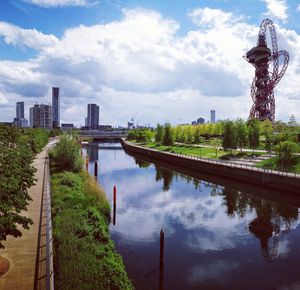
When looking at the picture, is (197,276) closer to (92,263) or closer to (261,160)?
(92,263)

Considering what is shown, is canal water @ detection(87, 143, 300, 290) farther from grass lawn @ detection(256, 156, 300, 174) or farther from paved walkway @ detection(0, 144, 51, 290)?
paved walkway @ detection(0, 144, 51, 290)

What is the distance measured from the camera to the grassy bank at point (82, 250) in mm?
16984

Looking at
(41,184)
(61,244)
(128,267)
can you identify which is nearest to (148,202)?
(41,184)

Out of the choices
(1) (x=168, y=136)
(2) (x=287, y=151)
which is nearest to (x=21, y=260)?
(2) (x=287, y=151)

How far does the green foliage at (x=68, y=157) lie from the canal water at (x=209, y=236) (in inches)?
223

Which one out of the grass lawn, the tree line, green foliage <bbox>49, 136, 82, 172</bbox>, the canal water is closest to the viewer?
the canal water

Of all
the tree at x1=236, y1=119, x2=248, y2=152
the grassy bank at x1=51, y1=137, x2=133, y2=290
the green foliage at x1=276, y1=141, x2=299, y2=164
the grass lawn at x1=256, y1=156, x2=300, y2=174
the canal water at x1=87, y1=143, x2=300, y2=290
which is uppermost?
the tree at x1=236, y1=119, x2=248, y2=152

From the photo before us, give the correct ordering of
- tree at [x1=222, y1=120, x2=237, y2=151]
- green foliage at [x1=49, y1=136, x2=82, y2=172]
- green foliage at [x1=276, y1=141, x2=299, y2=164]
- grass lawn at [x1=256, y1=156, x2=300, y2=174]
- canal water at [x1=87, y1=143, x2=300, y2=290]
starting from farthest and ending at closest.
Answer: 1. tree at [x1=222, y1=120, x2=237, y2=151]
2. green foliage at [x1=276, y1=141, x2=299, y2=164]
3. grass lawn at [x1=256, y1=156, x2=300, y2=174]
4. green foliage at [x1=49, y1=136, x2=82, y2=172]
5. canal water at [x1=87, y1=143, x2=300, y2=290]

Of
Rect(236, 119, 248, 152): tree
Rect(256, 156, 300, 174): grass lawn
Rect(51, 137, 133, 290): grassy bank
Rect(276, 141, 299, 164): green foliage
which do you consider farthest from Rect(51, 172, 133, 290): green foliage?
Rect(236, 119, 248, 152): tree

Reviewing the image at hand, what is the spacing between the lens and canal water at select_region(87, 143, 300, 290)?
72.4ft

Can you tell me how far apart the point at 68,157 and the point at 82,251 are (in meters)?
33.8

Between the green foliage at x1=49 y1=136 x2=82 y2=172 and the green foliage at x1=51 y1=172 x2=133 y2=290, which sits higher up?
the green foliage at x1=49 y1=136 x2=82 y2=172

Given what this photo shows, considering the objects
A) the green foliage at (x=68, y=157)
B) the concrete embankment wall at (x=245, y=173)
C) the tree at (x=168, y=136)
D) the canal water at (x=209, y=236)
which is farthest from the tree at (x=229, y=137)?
the tree at (x=168, y=136)

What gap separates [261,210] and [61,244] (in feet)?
83.7
